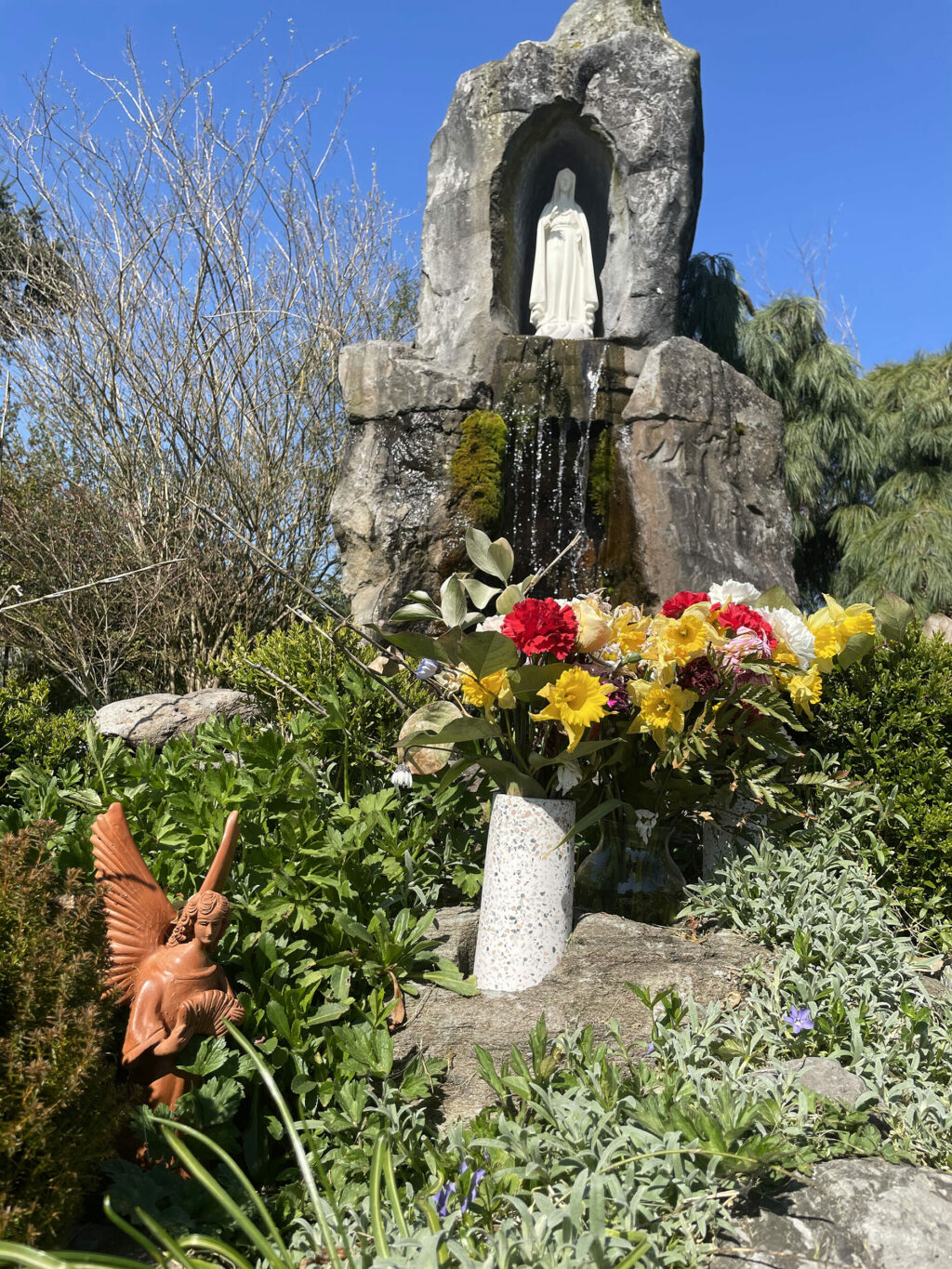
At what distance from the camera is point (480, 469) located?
16.0 ft

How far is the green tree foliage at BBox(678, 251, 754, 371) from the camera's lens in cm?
1104

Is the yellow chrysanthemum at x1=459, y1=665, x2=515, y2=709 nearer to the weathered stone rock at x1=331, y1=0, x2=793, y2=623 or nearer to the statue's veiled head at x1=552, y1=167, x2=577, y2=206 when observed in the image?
the weathered stone rock at x1=331, y1=0, x2=793, y2=623

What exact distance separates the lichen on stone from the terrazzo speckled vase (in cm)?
287

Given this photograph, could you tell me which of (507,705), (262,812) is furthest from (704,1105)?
(262,812)

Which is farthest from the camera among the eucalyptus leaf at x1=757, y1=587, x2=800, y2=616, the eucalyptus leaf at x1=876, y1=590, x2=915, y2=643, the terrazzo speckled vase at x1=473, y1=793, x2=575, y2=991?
the eucalyptus leaf at x1=876, y1=590, x2=915, y2=643

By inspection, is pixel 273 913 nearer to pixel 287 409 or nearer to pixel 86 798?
pixel 86 798

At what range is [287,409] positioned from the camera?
709cm

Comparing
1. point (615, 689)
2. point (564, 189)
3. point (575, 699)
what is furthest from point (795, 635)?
point (564, 189)

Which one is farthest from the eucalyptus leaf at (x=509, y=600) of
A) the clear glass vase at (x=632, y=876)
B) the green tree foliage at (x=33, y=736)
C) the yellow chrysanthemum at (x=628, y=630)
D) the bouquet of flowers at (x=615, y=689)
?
the green tree foliage at (x=33, y=736)

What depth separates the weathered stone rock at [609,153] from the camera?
18.2ft

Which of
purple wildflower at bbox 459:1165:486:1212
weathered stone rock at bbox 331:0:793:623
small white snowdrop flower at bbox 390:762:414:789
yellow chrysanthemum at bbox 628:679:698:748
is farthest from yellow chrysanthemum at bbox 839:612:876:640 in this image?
weathered stone rock at bbox 331:0:793:623

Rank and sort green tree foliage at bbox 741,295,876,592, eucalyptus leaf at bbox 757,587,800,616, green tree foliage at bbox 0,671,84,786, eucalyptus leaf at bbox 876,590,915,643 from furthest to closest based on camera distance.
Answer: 1. green tree foliage at bbox 741,295,876,592
2. green tree foliage at bbox 0,671,84,786
3. eucalyptus leaf at bbox 876,590,915,643
4. eucalyptus leaf at bbox 757,587,800,616

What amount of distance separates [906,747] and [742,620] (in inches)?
37.9

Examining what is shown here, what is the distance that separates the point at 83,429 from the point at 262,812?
5.46 meters
